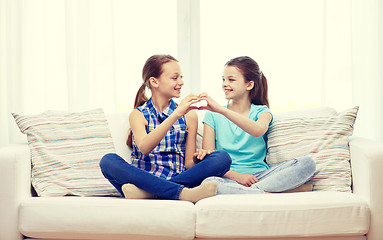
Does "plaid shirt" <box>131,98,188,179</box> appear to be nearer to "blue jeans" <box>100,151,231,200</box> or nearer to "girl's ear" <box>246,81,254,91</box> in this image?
"blue jeans" <box>100,151,231,200</box>

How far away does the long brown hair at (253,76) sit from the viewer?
8.75 feet

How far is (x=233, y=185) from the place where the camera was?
86.4 inches

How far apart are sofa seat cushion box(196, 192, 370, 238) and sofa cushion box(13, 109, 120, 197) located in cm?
60

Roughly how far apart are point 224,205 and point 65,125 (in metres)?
1.00

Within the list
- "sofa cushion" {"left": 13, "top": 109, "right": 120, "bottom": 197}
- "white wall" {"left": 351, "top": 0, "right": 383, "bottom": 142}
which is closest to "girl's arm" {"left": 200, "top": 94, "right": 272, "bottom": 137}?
"sofa cushion" {"left": 13, "top": 109, "right": 120, "bottom": 197}

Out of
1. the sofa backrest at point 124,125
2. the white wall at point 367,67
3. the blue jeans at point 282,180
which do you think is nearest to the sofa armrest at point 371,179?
the blue jeans at point 282,180

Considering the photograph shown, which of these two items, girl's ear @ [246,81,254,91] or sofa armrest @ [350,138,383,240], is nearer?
sofa armrest @ [350,138,383,240]

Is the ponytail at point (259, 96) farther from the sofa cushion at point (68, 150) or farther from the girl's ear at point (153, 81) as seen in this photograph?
the sofa cushion at point (68, 150)

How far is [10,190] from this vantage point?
2039mm

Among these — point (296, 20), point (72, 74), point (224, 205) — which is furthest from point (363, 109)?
point (72, 74)

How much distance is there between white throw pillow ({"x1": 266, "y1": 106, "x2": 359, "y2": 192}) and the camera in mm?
2282

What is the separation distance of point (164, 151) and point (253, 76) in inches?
26.2

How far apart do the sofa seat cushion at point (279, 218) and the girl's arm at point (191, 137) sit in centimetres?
54

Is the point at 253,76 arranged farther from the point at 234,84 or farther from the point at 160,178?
the point at 160,178
